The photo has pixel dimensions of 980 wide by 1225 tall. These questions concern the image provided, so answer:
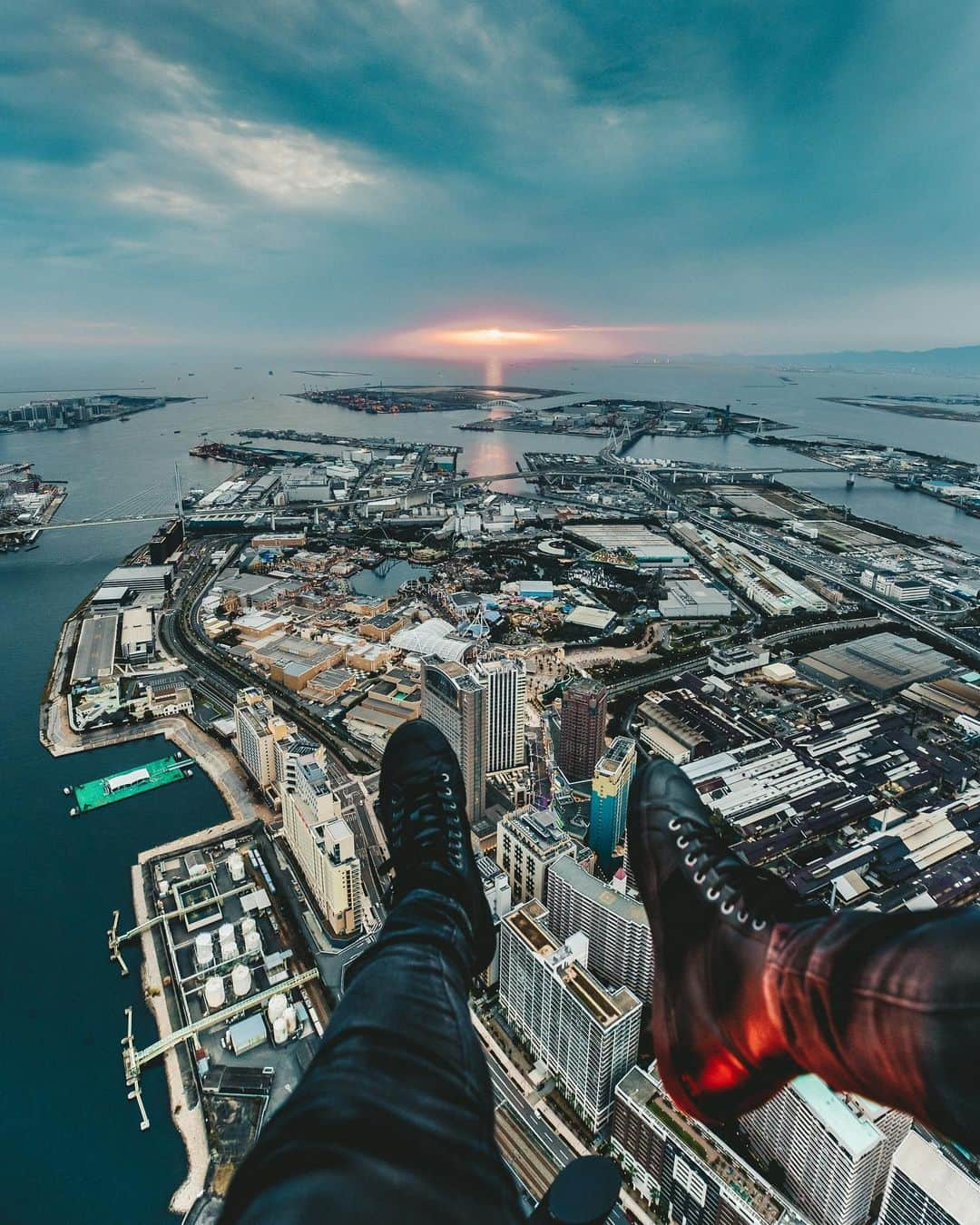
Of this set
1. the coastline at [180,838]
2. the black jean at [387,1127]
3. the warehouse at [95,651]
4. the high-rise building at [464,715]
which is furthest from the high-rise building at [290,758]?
the black jean at [387,1127]

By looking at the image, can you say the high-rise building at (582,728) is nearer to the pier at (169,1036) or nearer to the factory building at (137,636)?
the pier at (169,1036)

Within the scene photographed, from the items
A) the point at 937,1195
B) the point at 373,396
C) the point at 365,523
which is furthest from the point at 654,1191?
the point at 373,396

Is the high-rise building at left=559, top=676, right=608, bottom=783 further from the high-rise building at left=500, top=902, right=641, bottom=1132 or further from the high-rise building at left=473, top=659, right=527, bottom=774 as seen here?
the high-rise building at left=500, top=902, right=641, bottom=1132

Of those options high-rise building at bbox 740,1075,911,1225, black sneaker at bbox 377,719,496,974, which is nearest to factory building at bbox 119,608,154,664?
Result: black sneaker at bbox 377,719,496,974

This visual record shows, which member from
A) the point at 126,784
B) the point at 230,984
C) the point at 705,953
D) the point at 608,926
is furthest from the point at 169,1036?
the point at 705,953

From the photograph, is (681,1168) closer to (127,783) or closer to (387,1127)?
(387,1127)

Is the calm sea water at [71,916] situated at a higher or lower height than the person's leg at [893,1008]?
lower

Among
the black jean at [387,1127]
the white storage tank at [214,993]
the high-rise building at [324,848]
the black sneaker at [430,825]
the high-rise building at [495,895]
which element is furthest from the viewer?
the high-rise building at [324,848]
